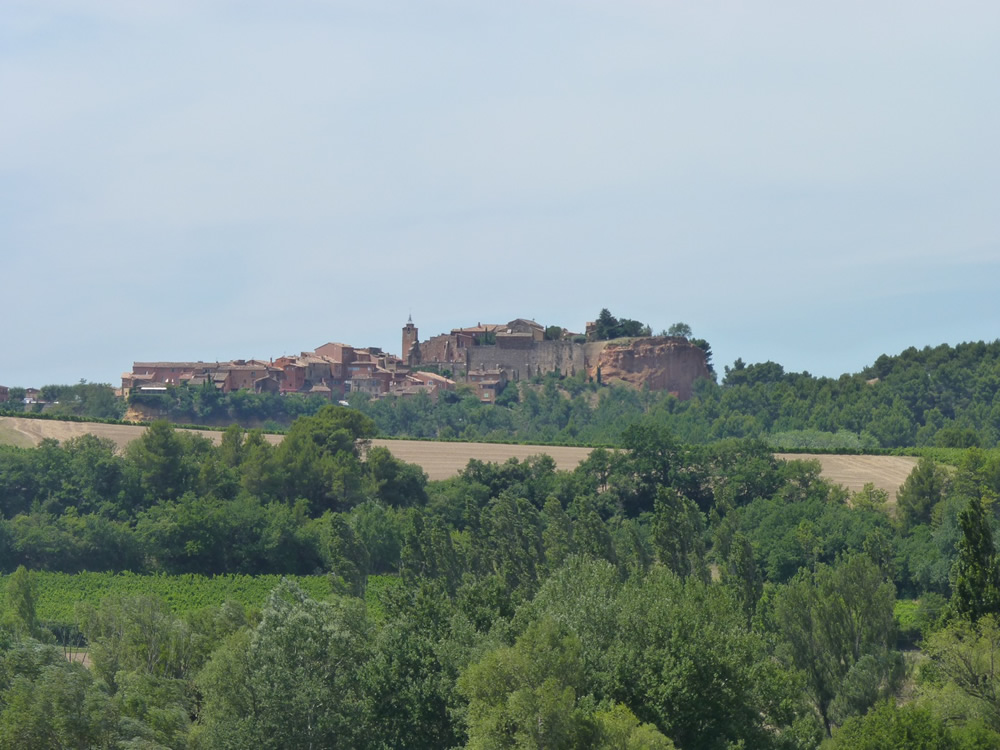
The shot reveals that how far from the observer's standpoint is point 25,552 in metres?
67.4

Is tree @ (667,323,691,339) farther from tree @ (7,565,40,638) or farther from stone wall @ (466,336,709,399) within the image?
tree @ (7,565,40,638)

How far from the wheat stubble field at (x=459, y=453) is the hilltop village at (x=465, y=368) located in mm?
37275

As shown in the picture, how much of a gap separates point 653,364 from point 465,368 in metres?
16.4

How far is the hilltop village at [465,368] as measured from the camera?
138375mm

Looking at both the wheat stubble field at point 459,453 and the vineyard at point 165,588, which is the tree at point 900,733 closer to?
the vineyard at point 165,588

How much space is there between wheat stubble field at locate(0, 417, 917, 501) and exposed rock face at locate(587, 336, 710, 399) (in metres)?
44.9

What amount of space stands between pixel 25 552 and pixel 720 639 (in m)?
38.9

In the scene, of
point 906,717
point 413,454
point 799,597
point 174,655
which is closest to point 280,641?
point 174,655

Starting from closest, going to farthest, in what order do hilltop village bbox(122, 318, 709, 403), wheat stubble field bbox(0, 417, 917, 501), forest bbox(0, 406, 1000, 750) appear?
Result: forest bbox(0, 406, 1000, 750), wheat stubble field bbox(0, 417, 917, 501), hilltop village bbox(122, 318, 709, 403)

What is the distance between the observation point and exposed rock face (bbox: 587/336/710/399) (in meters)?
139

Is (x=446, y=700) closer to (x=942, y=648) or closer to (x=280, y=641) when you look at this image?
(x=280, y=641)

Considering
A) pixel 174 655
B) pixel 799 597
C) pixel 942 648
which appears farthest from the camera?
pixel 799 597

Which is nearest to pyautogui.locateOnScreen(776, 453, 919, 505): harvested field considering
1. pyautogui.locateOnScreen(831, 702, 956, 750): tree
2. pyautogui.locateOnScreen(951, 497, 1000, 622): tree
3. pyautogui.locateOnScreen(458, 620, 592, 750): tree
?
pyautogui.locateOnScreen(951, 497, 1000, 622): tree

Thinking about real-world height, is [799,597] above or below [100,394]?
below
